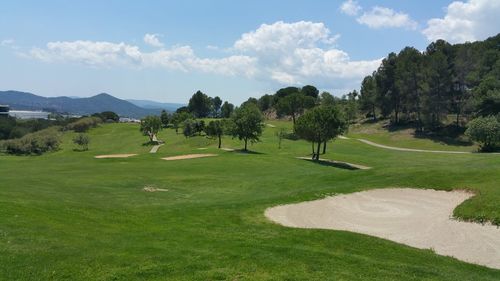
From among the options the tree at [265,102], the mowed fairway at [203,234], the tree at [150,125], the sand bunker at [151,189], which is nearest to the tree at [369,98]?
the tree at [150,125]

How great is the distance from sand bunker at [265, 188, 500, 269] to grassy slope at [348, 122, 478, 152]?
5610 centimetres

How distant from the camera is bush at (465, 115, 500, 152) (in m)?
66.6

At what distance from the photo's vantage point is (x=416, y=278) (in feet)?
45.4

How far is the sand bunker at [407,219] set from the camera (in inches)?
740

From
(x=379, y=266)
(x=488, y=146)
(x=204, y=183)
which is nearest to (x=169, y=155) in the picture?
(x=204, y=183)

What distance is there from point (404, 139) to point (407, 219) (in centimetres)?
7627

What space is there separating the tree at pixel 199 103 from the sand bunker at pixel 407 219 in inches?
6603

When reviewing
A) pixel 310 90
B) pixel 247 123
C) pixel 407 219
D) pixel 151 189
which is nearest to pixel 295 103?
pixel 247 123

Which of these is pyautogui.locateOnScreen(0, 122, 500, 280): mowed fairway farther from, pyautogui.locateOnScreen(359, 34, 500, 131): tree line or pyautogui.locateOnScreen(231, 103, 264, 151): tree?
pyautogui.locateOnScreen(359, 34, 500, 131): tree line

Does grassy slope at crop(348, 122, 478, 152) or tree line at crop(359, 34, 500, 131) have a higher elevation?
tree line at crop(359, 34, 500, 131)

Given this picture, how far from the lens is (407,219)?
77.2ft

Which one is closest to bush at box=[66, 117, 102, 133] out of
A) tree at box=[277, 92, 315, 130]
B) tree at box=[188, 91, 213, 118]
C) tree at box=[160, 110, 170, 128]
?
tree at box=[160, 110, 170, 128]

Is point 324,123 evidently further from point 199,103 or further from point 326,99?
point 199,103

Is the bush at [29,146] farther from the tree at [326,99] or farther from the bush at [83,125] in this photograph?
the tree at [326,99]
